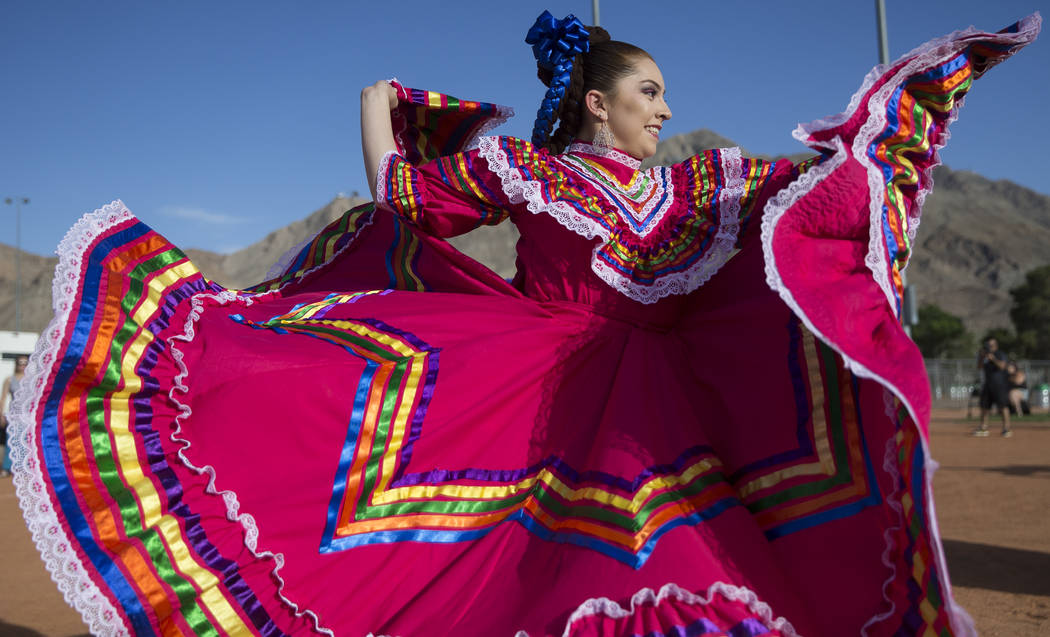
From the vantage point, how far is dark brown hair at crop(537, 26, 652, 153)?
2963mm

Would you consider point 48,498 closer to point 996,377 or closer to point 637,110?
point 637,110

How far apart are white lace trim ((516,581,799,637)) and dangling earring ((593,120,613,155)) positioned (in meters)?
1.60

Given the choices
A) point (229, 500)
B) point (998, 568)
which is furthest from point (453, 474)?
point (998, 568)

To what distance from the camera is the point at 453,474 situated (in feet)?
7.23

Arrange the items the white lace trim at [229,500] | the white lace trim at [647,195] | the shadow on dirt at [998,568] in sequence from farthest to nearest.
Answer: the shadow on dirt at [998,568] < the white lace trim at [647,195] < the white lace trim at [229,500]

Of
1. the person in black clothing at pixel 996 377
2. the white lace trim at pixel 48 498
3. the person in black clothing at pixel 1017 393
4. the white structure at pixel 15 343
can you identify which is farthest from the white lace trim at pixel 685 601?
the white structure at pixel 15 343

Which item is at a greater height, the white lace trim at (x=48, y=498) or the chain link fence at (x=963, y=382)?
the white lace trim at (x=48, y=498)

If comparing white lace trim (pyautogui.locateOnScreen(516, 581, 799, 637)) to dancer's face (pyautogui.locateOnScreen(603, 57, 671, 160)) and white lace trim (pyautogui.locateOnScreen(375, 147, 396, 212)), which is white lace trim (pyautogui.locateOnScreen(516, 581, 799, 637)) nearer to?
white lace trim (pyautogui.locateOnScreen(375, 147, 396, 212))

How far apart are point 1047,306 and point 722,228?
159 feet

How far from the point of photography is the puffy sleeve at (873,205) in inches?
70.6

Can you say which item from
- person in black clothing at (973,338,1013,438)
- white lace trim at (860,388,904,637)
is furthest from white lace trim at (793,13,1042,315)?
person in black clothing at (973,338,1013,438)

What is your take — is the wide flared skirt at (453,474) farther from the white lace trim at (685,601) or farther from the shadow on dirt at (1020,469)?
the shadow on dirt at (1020,469)

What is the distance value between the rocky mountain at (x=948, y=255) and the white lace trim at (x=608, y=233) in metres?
57.9

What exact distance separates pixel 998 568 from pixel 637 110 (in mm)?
3504
